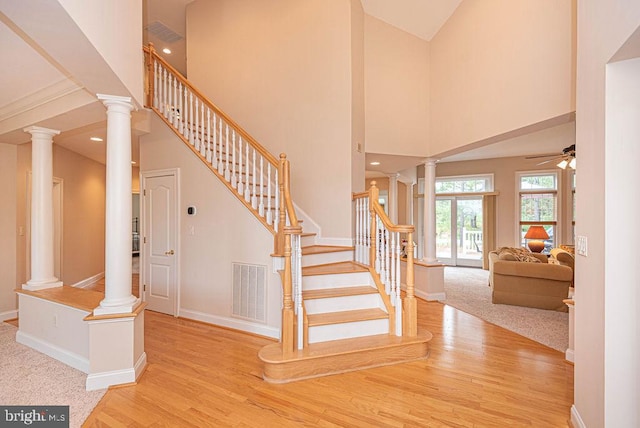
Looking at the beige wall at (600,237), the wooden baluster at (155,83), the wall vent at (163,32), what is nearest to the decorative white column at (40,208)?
the wooden baluster at (155,83)

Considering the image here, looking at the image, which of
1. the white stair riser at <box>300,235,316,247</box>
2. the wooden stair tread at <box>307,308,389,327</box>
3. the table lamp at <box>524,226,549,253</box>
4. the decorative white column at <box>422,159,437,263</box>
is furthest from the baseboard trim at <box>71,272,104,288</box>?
the table lamp at <box>524,226,549,253</box>

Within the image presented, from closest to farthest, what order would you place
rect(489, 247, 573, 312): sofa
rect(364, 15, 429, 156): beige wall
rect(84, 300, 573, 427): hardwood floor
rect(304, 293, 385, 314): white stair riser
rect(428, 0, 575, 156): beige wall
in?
rect(84, 300, 573, 427): hardwood floor
rect(428, 0, 575, 156): beige wall
rect(304, 293, 385, 314): white stair riser
rect(489, 247, 573, 312): sofa
rect(364, 15, 429, 156): beige wall

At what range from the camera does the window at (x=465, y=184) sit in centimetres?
866

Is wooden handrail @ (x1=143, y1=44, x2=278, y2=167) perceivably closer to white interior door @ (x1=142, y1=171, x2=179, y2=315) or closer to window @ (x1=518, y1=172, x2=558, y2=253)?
white interior door @ (x1=142, y1=171, x2=179, y2=315)

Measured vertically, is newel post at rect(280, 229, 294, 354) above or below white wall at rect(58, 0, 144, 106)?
below

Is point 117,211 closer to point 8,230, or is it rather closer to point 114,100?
point 114,100

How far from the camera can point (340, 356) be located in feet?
9.18

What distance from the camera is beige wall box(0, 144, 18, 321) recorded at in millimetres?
4398

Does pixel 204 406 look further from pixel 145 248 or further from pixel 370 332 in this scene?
pixel 145 248

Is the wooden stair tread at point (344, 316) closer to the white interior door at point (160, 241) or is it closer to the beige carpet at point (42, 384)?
the beige carpet at point (42, 384)

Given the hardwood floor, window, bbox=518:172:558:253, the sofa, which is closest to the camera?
the hardwood floor

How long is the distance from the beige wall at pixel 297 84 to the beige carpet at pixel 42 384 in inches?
123

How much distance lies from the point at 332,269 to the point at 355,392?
151cm

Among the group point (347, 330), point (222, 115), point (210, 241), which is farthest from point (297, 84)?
point (347, 330)
